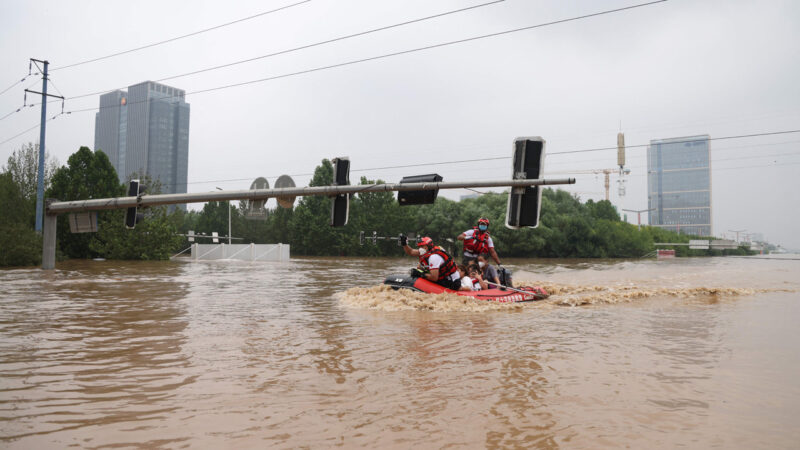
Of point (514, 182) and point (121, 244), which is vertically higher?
point (514, 182)

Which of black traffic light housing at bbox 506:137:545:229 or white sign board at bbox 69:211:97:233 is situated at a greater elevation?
black traffic light housing at bbox 506:137:545:229

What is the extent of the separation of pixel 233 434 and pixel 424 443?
54.9 inches

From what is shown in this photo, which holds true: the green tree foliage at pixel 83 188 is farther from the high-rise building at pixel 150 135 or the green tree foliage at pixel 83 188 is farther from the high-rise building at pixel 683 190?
the high-rise building at pixel 683 190

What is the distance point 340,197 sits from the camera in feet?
45.5

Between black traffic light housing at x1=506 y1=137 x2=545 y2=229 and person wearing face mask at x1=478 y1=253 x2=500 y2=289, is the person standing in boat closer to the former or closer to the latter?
person wearing face mask at x1=478 y1=253 x2=500 y2=289

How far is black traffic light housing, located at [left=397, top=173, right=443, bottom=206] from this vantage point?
12.5 metres

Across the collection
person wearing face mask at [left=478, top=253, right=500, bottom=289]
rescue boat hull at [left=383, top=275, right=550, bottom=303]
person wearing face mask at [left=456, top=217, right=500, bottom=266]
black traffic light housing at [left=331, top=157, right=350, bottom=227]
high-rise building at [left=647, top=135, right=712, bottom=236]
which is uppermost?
high-rise building at [left=647, top=135, right=712, bottom=236]

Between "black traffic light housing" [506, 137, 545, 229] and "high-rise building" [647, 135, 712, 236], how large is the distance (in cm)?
13238

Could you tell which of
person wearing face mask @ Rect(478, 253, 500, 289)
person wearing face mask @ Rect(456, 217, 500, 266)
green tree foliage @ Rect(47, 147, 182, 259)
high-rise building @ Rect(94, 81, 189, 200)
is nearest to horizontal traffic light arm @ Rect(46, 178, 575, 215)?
person wearing face mask @ Rect(456, 217, 500, 266)

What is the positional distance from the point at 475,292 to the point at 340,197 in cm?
483

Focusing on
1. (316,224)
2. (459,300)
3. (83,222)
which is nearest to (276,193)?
(459,300)

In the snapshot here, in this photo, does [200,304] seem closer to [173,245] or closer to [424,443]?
[424,443]

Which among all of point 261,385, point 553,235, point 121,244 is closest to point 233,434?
point 261,385

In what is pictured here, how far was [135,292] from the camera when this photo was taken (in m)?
14.2
